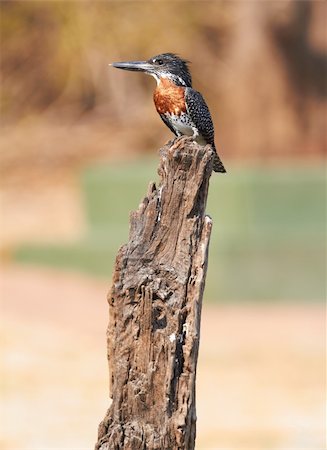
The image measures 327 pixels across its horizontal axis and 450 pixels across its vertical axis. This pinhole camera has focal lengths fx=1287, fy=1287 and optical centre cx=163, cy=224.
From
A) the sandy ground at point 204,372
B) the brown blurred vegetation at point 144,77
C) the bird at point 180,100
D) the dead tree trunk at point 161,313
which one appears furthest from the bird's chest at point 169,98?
the brown blurred vegetation at point 144,77

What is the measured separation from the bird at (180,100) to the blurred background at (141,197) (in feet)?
10.1

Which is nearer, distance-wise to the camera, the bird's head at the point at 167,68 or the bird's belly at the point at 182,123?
the bird's head at the point at 167,68

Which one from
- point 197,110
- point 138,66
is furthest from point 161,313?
point 197,110

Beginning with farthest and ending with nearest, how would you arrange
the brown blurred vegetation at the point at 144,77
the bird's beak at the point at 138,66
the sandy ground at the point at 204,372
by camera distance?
the brown blurred vegetation at the point at 144,77, the sandy ground at the point at 204,372, the bird's beak at the point at 138,66

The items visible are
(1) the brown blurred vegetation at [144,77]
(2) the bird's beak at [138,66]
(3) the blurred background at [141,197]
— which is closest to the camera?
(2) the bird's beak at [138,66]

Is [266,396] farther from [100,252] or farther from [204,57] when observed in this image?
[204,57]

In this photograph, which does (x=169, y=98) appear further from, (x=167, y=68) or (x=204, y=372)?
(x=204, y=372)

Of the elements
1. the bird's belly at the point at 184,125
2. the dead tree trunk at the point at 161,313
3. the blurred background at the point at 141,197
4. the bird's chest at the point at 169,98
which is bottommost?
the dead tree trunk at the point at 161,313

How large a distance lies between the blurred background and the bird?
3.09 meters

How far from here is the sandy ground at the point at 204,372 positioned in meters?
9.67

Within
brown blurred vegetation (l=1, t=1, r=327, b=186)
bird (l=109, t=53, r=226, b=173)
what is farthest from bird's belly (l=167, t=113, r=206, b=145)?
brown blurred vegetation (l=1, t=1, r=327, b=186)

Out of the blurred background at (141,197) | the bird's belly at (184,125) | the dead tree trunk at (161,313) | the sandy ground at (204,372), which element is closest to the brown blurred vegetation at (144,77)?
the blurred background at (141,197)

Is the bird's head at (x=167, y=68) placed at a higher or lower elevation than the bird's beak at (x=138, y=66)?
higher

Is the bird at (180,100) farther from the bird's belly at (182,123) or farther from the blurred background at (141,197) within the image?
the blurred background at (141,197)
